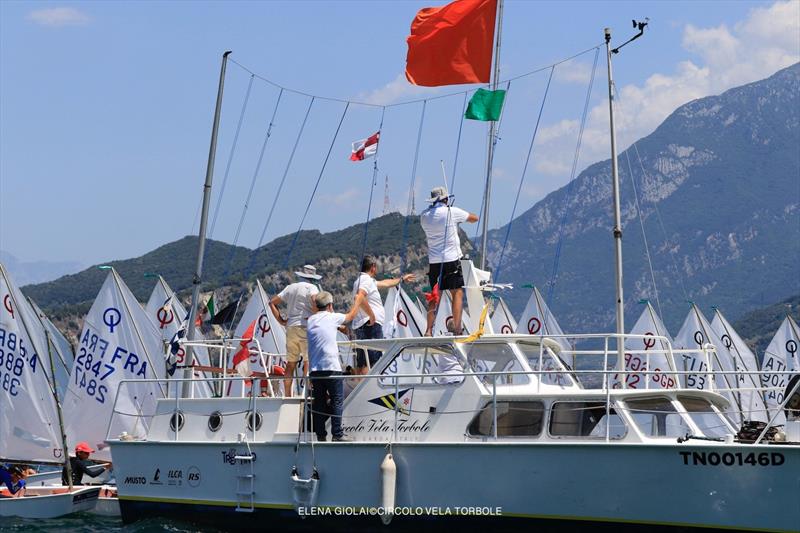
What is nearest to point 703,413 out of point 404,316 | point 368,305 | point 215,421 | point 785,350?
point 368,305

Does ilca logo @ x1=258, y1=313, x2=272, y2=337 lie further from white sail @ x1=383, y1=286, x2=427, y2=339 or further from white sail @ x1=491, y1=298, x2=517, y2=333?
white sail @ x1=491, y1=298, x2=517, y2=333

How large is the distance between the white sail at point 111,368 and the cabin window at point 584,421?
13914 millimetres

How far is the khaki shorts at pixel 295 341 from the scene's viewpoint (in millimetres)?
18453

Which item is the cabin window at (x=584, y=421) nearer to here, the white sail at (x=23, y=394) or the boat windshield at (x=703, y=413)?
the boat windshield at (x=703, y=413)

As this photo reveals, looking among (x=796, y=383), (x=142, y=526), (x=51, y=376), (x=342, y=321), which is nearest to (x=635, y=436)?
(x=796, y=383)

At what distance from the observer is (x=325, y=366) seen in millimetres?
16734

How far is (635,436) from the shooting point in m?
14.9

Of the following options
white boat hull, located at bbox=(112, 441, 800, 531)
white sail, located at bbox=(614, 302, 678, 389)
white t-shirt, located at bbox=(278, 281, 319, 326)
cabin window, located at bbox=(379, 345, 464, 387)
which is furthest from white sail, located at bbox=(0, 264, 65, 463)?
white sail, located at bbox=(614, 302, 678, 389)

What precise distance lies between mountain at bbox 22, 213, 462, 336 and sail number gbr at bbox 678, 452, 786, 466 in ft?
255

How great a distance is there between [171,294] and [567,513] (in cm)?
2387

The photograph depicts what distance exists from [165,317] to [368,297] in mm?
18815

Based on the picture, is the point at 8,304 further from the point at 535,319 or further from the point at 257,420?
the point at 535,319

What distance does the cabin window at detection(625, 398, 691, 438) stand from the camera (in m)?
15.4

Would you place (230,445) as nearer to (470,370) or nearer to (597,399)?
(470,370)
